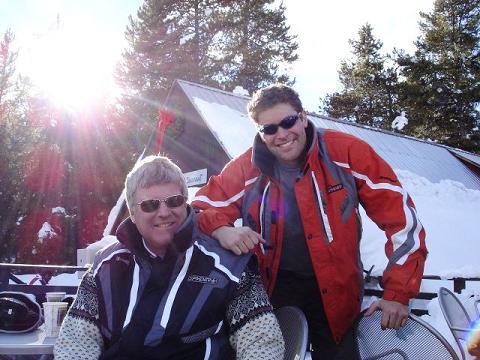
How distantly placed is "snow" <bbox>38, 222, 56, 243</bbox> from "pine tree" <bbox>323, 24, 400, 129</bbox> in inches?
838

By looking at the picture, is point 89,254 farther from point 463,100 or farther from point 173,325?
point 463,100

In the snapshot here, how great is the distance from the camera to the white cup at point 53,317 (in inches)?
113

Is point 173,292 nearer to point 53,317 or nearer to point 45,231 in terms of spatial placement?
point 53,317

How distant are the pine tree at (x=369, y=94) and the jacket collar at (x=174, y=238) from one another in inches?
1219

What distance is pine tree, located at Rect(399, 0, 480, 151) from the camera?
30234mm

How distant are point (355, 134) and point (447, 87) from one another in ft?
59.6

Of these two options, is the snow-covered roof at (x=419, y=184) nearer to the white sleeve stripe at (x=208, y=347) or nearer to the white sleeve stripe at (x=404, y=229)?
the white sleeve stripe at (x=404, y=229)

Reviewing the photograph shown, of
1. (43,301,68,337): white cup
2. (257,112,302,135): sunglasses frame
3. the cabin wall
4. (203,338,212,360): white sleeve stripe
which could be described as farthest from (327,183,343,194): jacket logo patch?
the cabin wall

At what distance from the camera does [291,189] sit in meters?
2.55

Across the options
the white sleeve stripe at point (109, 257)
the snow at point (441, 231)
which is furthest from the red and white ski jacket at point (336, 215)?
the snow at point (441, 231)

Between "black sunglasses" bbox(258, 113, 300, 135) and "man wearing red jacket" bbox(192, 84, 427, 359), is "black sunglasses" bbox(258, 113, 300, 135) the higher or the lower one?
the higher one

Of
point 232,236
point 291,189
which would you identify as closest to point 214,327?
point 232,236

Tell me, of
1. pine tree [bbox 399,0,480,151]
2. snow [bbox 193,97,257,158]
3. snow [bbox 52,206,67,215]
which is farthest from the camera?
pine tree [bbox 399,0,480,151]

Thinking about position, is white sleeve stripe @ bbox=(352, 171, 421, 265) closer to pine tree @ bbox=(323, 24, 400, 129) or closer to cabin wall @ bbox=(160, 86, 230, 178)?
cabin wall @ bbox=(160, 86, 230, 178)
